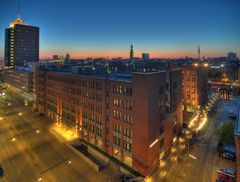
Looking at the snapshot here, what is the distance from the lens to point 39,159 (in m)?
46.2

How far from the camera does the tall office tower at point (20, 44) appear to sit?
175 m

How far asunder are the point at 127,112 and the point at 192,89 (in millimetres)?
57735

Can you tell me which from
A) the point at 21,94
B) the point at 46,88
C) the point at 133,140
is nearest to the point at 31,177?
the point at 133,140

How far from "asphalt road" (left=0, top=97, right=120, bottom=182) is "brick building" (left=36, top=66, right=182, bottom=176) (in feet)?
25.0

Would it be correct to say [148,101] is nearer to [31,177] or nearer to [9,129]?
[31,177]

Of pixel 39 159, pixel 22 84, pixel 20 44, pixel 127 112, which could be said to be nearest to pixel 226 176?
pixel 127 112

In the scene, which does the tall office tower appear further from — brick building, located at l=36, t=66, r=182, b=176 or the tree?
the tree

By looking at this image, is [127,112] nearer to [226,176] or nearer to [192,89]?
[226,176]

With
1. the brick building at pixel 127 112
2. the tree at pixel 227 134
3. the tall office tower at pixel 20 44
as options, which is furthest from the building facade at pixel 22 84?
the tree at pixel 227 134

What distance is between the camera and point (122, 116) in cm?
4362

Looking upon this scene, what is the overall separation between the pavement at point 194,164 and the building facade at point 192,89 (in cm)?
2768

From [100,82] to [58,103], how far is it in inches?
1224

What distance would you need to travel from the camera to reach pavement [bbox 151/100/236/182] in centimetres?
3941

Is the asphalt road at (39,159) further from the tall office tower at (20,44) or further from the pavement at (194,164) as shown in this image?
the tall office tower at (20,44)
